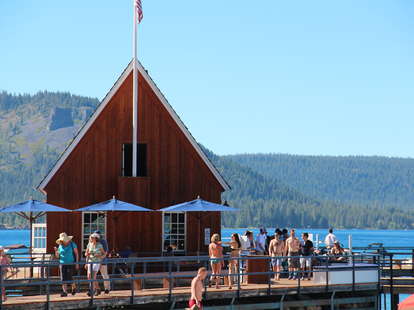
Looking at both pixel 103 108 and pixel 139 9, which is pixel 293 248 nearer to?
pixel 103 108

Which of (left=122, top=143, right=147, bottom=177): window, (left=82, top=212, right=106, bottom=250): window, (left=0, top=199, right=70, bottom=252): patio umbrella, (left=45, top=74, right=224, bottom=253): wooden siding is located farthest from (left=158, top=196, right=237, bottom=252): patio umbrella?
(left=0, top=199, right=70, bottom=252): patio umbrella

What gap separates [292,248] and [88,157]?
9185 millimetres

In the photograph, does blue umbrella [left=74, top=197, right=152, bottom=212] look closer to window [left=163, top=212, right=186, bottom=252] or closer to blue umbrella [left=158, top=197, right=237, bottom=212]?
blue umbrella [left=158, top=197, right=237, bottom=212]

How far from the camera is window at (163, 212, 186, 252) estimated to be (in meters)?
37.2

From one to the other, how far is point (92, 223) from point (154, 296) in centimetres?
1024

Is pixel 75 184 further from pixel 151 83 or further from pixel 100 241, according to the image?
pixel 100 241

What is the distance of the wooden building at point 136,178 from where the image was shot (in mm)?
35969

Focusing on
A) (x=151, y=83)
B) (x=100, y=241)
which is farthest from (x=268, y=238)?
(x=100, y=241)

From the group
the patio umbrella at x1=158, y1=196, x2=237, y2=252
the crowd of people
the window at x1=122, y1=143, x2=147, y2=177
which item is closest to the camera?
the crowd of people

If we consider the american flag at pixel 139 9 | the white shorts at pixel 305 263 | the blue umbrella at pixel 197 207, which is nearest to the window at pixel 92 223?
the blue umbrella at pixel 197 207


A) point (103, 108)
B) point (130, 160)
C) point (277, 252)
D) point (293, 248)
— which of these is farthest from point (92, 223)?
point (293, 248)

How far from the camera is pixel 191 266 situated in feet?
119

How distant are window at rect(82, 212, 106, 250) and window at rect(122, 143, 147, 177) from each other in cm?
201

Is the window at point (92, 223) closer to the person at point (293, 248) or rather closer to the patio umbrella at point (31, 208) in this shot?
the patio umbrella at point (31, 208)
